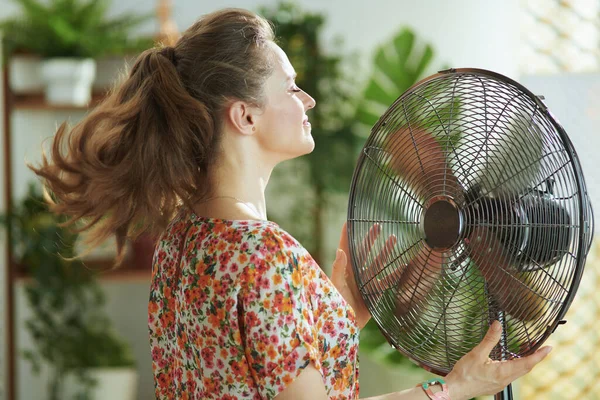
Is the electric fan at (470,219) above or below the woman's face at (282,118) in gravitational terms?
below

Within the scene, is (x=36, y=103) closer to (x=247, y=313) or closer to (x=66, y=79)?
(x=66, y=79)

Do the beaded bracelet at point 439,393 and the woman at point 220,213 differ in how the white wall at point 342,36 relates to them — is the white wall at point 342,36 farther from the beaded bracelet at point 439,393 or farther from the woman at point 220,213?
the beaded bracelet at point 439,393

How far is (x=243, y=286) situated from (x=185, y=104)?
31cm

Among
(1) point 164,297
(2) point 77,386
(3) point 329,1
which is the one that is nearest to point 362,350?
(2) point 77,386

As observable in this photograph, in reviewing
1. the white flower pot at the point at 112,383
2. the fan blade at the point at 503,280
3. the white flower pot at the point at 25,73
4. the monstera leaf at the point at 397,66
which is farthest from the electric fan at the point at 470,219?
the white flower pot at the point at 25,73

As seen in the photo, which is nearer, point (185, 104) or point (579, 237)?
point (579, 237)

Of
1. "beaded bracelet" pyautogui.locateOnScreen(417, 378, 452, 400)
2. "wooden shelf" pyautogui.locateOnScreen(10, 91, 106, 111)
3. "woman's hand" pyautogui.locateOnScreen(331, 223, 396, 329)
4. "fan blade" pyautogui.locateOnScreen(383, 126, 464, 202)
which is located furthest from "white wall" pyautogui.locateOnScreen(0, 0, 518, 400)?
"beaded bracelet" pyautogui.locateOnScreen(417, 378, 452, 400)

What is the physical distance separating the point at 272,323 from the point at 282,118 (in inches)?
13.7

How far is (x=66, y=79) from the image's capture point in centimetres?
333

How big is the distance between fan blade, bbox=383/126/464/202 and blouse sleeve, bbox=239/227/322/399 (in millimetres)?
279

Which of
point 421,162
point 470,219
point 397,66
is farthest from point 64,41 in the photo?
point 470,219

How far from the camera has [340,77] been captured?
10.9 feet

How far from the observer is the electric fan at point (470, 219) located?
1003 millimetres

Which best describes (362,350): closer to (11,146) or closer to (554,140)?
(11,146)
